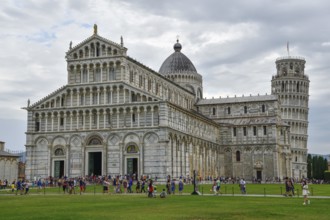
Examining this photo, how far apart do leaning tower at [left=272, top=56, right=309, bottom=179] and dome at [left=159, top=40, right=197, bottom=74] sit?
99.9 feet

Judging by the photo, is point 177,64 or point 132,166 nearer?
point 132,166

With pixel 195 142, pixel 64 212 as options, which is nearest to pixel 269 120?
pixel 195 142

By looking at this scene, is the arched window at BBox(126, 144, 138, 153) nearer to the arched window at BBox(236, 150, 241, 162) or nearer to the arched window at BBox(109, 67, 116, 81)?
the arched window at BBox(109, 67, 116, 81)

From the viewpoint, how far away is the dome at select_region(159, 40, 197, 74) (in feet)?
328

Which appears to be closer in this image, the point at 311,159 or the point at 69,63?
the point at 69,63

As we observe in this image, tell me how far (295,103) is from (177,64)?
1495 inches

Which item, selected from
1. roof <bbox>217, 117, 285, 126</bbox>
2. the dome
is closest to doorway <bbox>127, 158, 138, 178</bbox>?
roof <bbox>217, 117, 285, 126</bbox>

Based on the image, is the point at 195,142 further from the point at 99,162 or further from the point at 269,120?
the point at 269,120

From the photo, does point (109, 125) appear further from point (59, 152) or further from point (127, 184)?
point (127, 184)

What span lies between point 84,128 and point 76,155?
3932 millimetres

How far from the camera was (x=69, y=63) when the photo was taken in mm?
67688

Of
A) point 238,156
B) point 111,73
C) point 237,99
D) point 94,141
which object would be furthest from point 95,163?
point 237,99

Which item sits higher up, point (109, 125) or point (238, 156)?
point (109, 125)

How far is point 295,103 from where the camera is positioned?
121125 millimetres
